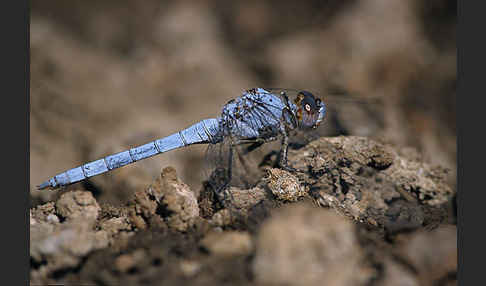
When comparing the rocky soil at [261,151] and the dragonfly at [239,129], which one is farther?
the dragonfly at [239,129]

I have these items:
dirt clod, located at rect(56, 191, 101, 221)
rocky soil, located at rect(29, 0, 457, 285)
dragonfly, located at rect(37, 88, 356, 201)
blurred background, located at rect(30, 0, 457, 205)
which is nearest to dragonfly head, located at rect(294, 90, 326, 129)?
dragonfly, located at rect(37, 88, 356, 201)

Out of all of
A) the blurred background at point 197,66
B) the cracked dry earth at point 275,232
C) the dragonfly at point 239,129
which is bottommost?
the cracked dry earth at point 275,232

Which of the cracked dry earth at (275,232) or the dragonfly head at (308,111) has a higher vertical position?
the dragonfly head at (308,111)

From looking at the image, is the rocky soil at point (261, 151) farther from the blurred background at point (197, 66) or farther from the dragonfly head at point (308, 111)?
the dragonfly head at point (308, 111)

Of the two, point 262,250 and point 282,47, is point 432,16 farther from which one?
point 262,250

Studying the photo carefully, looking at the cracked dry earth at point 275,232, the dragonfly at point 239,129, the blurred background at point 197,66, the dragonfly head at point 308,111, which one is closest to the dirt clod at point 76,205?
the cracked dry earth at point 275,232

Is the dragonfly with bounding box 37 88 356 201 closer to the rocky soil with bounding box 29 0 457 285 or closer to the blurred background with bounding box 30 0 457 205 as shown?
the rocky soil with bounding box 29 0 457 285

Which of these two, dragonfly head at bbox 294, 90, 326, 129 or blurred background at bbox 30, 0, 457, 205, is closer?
dragonfly head at bbox 294, 90, 326, 129
